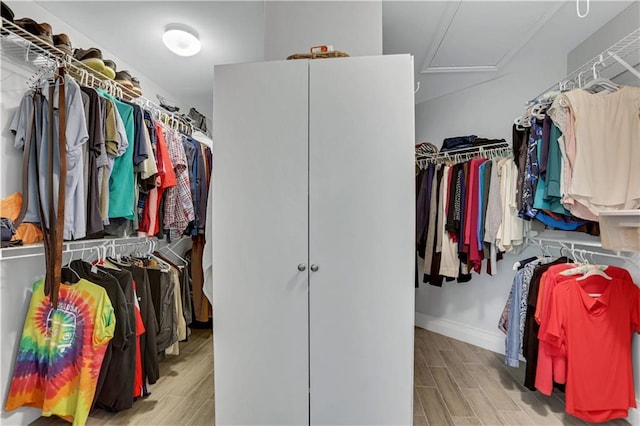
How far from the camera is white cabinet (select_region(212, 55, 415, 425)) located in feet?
5.16

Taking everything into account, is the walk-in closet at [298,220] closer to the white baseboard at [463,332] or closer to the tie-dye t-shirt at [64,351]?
the tie-dye t-shirt at [64,351]

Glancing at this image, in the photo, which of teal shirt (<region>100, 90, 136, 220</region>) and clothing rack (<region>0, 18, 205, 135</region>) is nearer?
clothing rack (<region>0, 18, 205, 135</region>)

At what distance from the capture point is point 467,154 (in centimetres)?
310

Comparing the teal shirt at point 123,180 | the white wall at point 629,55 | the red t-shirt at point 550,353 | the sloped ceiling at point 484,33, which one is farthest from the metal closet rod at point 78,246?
the white wall at point 629,55

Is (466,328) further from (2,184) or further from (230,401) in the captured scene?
(2,184)

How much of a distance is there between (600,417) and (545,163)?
55.3 inches

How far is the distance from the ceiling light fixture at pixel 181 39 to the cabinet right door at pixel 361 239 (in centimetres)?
138

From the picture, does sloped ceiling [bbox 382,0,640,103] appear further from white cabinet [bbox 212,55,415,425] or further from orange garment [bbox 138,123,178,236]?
orange garment [bbox 138,123,178,236]

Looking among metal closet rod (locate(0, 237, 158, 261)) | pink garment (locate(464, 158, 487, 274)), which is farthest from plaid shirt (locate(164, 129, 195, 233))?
pink garment (locate(464, 158, 487, 274))

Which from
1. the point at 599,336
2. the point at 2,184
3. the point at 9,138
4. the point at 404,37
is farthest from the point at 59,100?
the point at 599,336

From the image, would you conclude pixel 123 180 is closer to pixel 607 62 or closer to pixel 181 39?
pixel 181 39

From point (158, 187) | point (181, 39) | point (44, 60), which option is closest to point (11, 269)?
point (158, 187)

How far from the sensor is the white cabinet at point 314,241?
62.0 inches

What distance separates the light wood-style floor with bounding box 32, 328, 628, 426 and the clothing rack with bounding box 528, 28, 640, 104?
1.94 m
